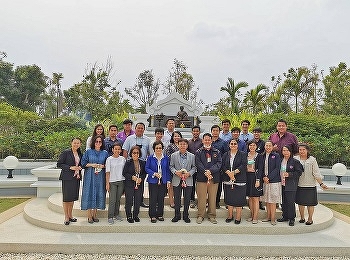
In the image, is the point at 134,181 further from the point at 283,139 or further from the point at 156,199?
the point at 283,139

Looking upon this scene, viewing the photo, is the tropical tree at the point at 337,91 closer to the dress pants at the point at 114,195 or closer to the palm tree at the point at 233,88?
the palm tree at the point at 233,88

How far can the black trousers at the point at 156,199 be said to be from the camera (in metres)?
4.16

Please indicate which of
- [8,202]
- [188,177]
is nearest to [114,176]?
[188,177]

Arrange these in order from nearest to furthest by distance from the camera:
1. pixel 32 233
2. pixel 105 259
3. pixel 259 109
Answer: pixel 105 259, pixel 32 233, pixel 259 109

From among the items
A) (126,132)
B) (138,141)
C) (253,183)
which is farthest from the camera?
(126,132)

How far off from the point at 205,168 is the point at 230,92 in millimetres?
15591

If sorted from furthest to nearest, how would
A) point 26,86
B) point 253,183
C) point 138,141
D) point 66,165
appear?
point 26,86 → point 138,141 → point 253,183 → point 66,165

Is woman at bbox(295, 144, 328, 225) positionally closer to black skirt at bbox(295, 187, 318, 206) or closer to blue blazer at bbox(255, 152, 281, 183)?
black skirt at bbox(295, 187, 318, 206)

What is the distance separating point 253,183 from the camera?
A: 420cm

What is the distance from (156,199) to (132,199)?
0.36m

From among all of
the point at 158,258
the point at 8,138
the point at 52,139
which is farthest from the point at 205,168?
the point at 8,138

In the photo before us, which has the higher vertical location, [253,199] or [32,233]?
[253,199]

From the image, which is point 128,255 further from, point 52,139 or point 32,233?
point 52,139

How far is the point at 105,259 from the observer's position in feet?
11.3
